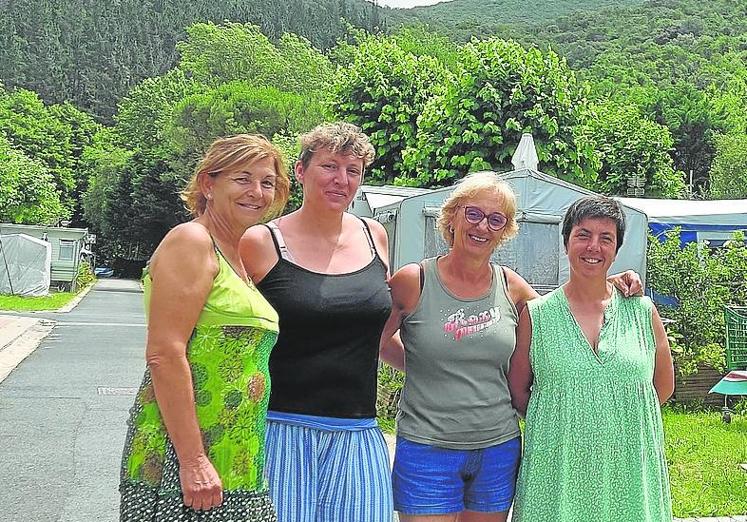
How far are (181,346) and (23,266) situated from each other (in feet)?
84.4

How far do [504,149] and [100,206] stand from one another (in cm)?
4392

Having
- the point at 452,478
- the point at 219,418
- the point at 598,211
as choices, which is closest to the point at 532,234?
the point at 598,211

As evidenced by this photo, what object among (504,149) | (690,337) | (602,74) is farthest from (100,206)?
(690,337)

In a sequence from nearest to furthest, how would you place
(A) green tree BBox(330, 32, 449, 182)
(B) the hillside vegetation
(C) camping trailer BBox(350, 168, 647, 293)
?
1. (C) camping trailer BBox(350, 168, 647, 293)
2. (A) green tree BBox(330, 32, 449, 182)
3. (B) the hillside vegetation

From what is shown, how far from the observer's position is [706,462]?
582cm

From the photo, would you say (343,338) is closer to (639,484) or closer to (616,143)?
(639,484)

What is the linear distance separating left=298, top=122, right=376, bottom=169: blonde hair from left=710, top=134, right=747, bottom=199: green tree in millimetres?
31796

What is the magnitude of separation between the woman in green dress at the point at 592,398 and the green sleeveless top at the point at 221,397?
1004 millimetres

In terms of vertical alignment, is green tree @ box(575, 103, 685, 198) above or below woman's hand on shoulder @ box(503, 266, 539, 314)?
above

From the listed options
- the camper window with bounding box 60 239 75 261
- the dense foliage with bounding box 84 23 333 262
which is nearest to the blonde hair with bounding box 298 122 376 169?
the camper window with bounding box 60 239 75 261

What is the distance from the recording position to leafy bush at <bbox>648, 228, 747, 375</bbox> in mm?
8203

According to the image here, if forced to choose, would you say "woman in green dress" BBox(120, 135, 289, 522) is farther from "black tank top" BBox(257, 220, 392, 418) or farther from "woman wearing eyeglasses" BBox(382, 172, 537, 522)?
"woman wearing eyeglasses" BBox(382, 172, 537, 522)

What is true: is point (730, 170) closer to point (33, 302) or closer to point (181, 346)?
point (33, 302)

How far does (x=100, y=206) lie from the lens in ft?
170
